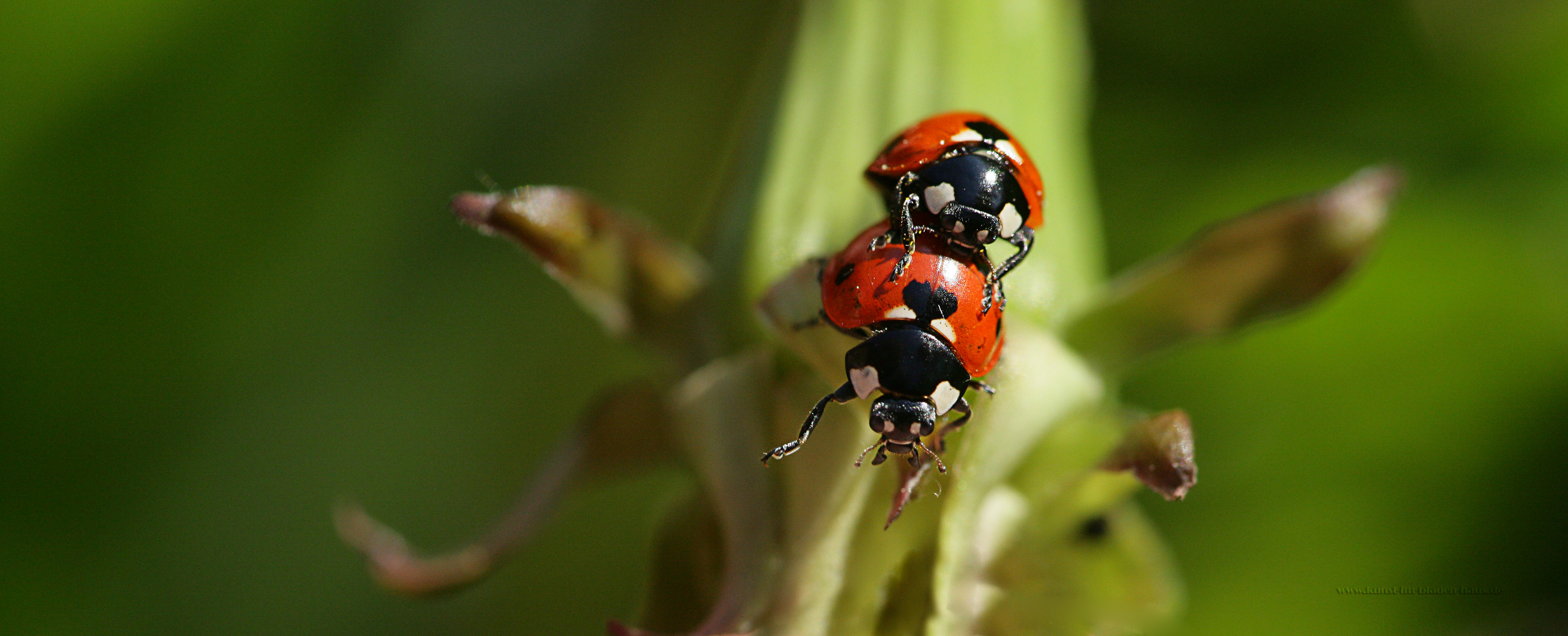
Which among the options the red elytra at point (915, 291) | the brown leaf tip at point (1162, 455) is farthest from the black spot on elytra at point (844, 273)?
the brown leaf tip at point (1162, 455)

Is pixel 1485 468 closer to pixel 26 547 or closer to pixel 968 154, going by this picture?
pixel 968 154

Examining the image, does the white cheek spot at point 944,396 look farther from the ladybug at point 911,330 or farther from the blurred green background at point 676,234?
the blurred green background at point 676,234

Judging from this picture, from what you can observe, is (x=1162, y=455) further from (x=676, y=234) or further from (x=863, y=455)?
(x=676, y=234)

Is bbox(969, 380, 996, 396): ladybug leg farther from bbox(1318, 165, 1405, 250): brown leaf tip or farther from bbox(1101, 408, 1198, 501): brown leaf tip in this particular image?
bbox(1318, 165, 1405, 250): brown leaf tip

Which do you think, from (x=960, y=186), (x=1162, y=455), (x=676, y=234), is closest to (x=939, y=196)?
(x=960, y=186)

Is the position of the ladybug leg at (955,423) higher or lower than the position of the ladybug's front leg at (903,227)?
lower

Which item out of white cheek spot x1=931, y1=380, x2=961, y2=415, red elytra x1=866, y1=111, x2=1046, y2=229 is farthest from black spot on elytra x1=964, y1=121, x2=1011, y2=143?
white cheek spot x1=931, y1=380, x2=961, y2=415
